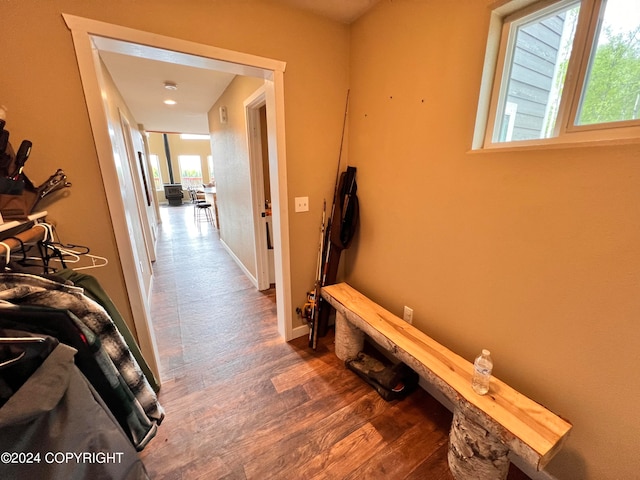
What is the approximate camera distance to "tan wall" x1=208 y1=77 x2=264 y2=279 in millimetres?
2879

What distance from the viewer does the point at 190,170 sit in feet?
37.9

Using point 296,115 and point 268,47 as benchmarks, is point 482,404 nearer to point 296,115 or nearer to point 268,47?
point 296,115

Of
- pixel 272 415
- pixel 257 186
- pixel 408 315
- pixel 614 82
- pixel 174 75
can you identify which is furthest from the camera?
pixel 257 186

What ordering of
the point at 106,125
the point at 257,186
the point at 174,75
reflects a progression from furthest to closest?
the point at 257,186 < the point at 174,75 < the point at 106,125

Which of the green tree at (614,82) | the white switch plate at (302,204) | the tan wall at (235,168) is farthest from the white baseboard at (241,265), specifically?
the green tree at (614,82)

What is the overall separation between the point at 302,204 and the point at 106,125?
125 centimetres

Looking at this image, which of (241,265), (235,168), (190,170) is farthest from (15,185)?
(190,170)

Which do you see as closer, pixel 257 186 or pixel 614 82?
pixel 614 82

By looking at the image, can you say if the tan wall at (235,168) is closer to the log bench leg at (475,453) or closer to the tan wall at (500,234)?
the tan wall at (500,234)

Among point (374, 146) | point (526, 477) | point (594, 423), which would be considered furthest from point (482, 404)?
point (374, 146)

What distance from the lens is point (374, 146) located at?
1.84m

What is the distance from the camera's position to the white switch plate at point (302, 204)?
2.00 metres

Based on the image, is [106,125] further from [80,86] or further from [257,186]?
[257,186]

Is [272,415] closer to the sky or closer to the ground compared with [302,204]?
closer to the ground
